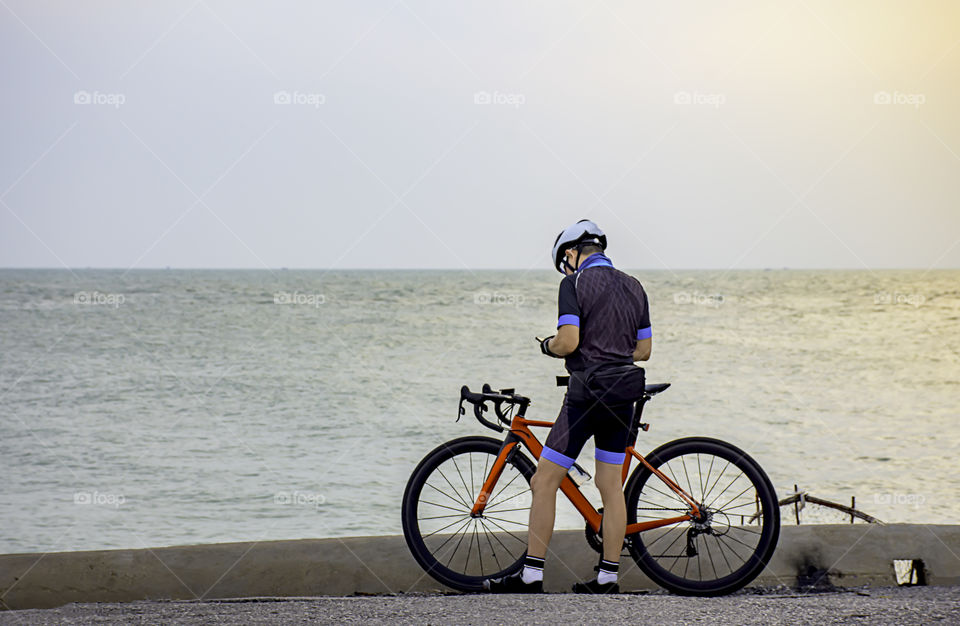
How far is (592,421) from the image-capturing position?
4016 mm

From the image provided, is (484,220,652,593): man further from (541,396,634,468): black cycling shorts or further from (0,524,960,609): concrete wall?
(0,524,960,609): concrete wall

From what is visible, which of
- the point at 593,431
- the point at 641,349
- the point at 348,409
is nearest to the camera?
the point at 593,431

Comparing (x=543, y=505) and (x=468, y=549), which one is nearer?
(x=543, y=505)

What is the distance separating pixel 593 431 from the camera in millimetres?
4059

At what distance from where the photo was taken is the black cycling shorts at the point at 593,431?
400cm

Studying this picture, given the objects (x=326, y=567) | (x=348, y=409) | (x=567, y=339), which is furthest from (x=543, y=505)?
(x=348, y=409)

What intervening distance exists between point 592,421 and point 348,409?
1667 cm

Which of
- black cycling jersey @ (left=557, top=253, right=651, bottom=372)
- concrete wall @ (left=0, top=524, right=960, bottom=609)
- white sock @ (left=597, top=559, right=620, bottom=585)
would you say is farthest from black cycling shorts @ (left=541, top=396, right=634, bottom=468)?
concrete wall @ (left=0, top=524, right=960, bottom=609)

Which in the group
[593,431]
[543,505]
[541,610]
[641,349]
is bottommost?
[541,610]

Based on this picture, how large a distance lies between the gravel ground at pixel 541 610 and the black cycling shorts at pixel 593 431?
25.0 inches

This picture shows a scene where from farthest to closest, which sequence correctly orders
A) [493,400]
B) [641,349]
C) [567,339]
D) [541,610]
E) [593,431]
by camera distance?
1. [493,400]
2. [641,349]
3. [593,431]
4. [567,339]
5. [541,610]

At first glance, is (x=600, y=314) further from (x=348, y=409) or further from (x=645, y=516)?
(x=348, y=409)

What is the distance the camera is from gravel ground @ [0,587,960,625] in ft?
11.1

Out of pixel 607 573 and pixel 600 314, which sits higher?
pixel 600 314
